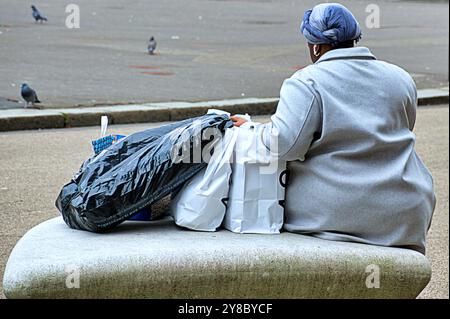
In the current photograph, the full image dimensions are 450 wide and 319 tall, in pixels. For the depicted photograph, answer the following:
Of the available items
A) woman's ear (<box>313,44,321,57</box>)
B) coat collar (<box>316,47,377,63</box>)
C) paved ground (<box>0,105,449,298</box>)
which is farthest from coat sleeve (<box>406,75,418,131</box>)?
paved ground (<box>0,105,449,298</box>)

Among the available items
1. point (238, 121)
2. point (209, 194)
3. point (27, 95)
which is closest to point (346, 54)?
point (238, 121)

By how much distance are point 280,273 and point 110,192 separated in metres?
0.69

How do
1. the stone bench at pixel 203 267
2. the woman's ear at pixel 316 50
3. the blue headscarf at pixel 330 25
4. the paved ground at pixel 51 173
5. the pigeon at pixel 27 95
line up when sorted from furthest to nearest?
1. the pigeon at pixel 27 95
2. the paved ground at pixel 51 173
3. the woman's ear at pixel 316 50
4. the blue headscarf at pixel 330 25
5. the stone bench at pixel 203 267

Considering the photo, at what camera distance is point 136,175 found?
3.64 metres

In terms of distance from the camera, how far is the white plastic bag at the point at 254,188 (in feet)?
12.2

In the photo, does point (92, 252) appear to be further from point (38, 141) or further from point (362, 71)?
point (38, 141)

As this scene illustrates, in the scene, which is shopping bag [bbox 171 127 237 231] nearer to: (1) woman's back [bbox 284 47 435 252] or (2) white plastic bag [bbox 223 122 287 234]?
(2) white plastic bag [bbox 223 122 287 234]

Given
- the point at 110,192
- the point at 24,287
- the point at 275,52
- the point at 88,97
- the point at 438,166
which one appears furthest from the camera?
the point at 275,52

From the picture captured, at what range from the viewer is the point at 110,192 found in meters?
3.63

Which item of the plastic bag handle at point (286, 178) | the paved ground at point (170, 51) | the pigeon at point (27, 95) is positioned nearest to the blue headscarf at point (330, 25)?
the plastic bag handle at point (286, 178)

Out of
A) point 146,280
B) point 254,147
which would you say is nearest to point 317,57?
point 254,147

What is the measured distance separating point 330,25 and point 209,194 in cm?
81

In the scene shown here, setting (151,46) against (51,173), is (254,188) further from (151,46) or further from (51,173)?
(151,46)

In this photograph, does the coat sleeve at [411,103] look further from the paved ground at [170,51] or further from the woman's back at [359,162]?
the paved ground at [170,51]
